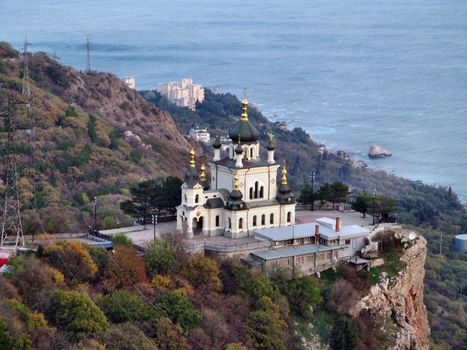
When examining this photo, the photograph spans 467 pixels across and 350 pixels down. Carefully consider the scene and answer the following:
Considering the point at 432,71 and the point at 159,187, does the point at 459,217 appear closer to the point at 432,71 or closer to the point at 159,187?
the point at 159,187

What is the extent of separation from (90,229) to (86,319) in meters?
8.55

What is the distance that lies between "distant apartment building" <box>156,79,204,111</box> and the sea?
7.84 meters

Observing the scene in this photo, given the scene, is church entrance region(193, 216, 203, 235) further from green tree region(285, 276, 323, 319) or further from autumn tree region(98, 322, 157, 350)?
autumn tree region(98, 322, 157, 350)

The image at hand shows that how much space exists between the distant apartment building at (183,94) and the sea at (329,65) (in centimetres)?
784

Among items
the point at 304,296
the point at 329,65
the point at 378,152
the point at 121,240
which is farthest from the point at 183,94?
the point at 304,296

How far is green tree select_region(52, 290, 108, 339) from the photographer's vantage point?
23.3 m

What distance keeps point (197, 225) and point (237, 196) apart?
6.34 ft

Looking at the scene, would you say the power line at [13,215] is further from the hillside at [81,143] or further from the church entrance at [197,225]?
the church entrance at [197,225]

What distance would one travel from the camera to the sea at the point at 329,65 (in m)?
80.1

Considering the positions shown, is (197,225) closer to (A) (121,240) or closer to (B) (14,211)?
(A) (121,240)

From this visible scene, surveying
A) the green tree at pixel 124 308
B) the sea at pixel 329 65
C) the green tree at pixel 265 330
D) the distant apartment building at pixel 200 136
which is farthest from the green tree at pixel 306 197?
the distant apartment building at pixel 200 136

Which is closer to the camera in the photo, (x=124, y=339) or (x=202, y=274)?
(x=124, y=339)

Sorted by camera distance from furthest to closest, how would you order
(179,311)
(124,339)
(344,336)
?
1. (344,336)
2. (179,311)
3. (124,339)

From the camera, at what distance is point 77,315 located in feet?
77.0
